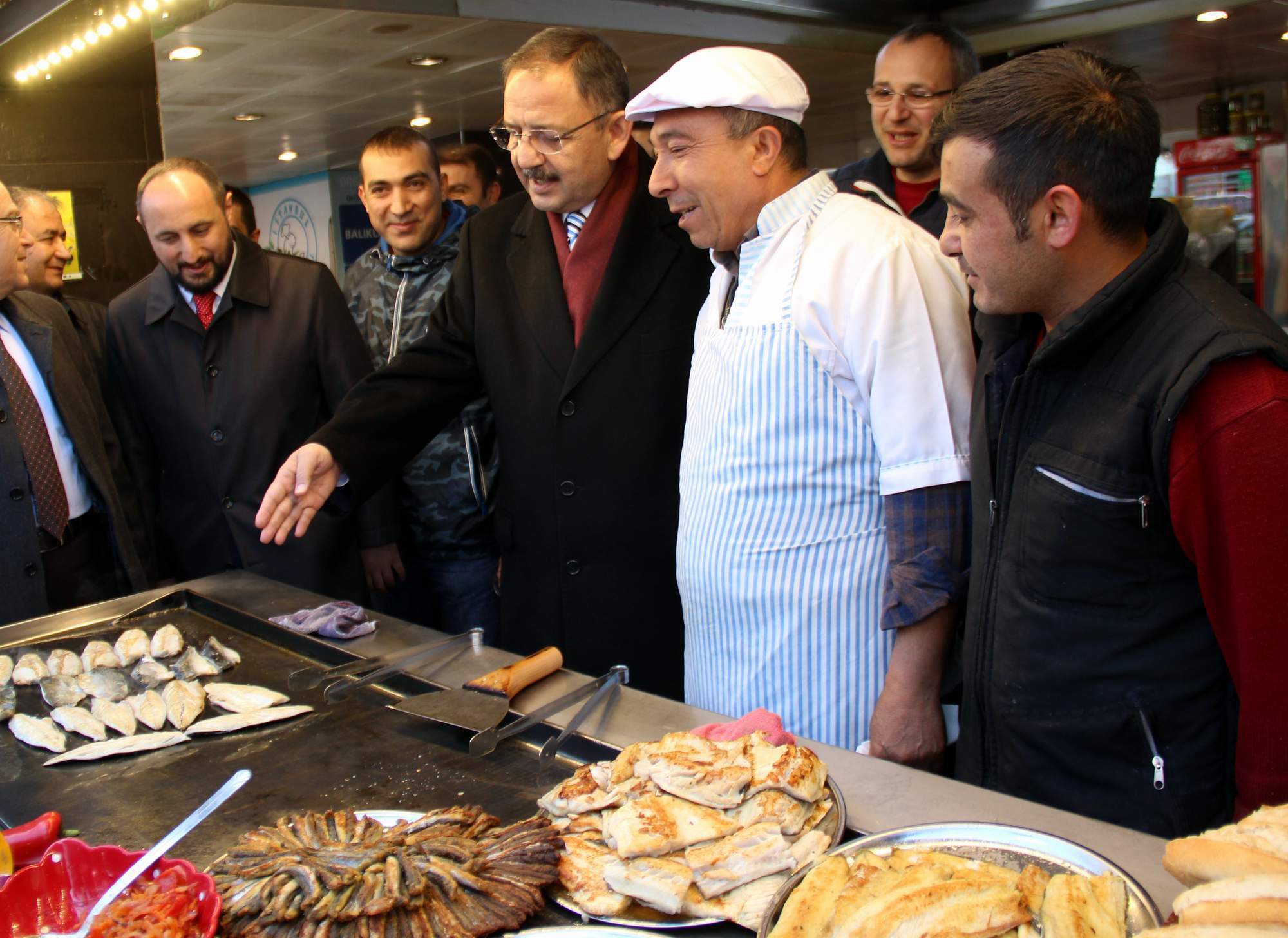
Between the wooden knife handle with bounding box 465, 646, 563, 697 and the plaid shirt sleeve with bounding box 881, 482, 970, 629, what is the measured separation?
56 cm

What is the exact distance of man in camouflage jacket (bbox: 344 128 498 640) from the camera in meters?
3.48

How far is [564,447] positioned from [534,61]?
854mm

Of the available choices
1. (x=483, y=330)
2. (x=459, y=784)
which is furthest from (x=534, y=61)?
(x=459, y=784)

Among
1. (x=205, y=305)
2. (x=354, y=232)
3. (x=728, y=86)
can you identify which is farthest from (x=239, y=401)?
(x=354, y=232)

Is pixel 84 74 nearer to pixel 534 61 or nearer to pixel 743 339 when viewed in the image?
pixel 534 61

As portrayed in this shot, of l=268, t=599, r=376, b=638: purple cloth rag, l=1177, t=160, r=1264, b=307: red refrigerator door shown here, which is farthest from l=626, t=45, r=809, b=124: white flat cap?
l=1177, t=160, r=1264, b=307: red refrigerator door

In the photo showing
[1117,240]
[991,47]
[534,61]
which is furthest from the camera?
[991,47]

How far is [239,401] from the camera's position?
349 cm

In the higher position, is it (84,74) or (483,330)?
(84,74)

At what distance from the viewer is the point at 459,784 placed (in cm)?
159

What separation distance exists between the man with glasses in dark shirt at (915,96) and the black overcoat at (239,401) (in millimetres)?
1714

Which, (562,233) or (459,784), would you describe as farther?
(562,233)

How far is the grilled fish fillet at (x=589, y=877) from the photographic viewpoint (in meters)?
1.21

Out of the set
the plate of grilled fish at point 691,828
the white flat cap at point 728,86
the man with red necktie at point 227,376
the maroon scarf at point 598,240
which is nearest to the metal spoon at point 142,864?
the plate of grilled fish at point 691,828
